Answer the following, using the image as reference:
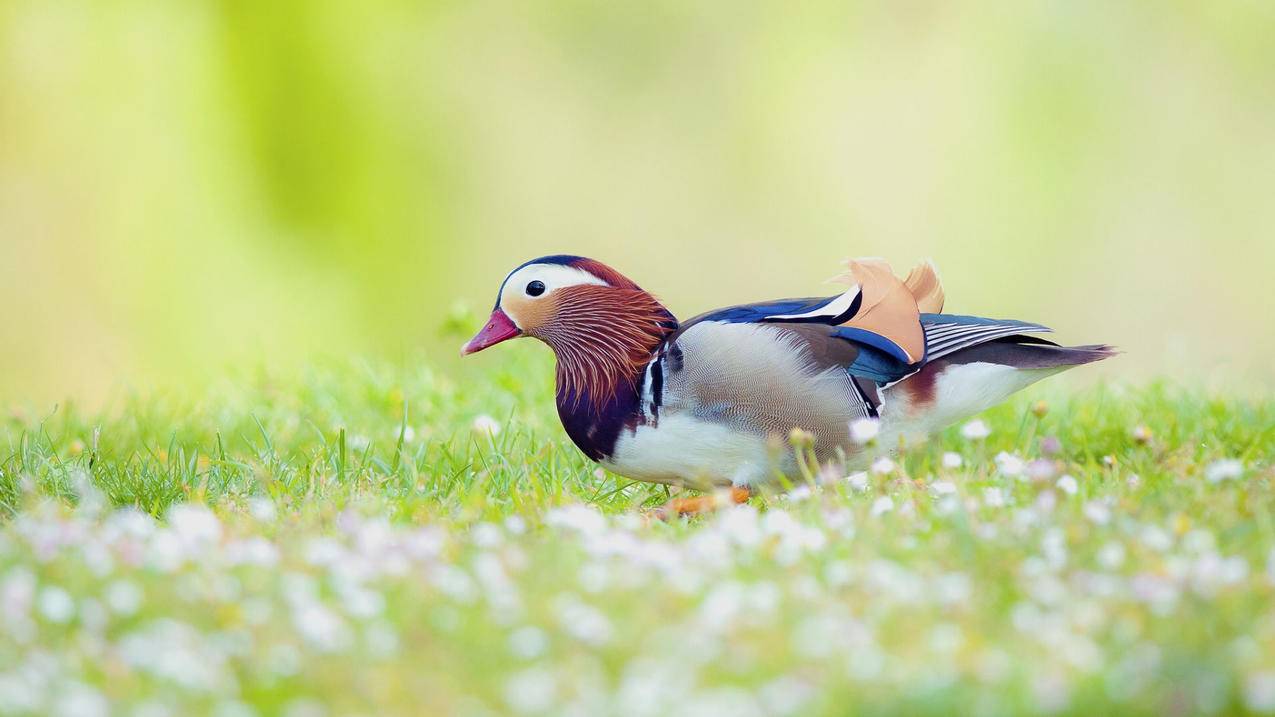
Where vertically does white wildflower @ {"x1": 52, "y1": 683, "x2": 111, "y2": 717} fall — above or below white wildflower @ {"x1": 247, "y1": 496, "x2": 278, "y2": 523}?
above

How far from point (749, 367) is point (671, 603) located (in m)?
1.43

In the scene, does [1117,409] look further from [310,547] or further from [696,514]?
[310,547]

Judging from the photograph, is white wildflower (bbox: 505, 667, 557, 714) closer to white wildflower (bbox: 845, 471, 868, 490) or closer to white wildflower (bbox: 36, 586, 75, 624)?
white wildflower (bbox: 36, 586, 75, 624)

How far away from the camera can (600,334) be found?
4.20 m

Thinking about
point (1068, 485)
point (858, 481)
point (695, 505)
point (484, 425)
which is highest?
point (1068, 485)

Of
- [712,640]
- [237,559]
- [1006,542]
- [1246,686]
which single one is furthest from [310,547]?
[1246,686]

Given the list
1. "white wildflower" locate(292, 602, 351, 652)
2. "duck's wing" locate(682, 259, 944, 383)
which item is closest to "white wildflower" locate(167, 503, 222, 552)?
"white wildflower" locate(292, 602, 351, 652)

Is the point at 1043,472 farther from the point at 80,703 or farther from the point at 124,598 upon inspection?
the point at 80,703

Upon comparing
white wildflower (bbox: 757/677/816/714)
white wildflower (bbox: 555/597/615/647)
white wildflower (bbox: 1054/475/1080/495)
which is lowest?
white wildflower (bbox: 555/597/615/647)

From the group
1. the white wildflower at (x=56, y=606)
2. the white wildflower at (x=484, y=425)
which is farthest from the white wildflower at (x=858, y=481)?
the white wildflower at (x=56, y=606)

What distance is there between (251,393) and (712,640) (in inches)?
160

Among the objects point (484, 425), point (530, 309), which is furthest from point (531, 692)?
point (484, 425)

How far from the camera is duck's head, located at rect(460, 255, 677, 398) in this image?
4.21 m

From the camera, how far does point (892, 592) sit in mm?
2637
